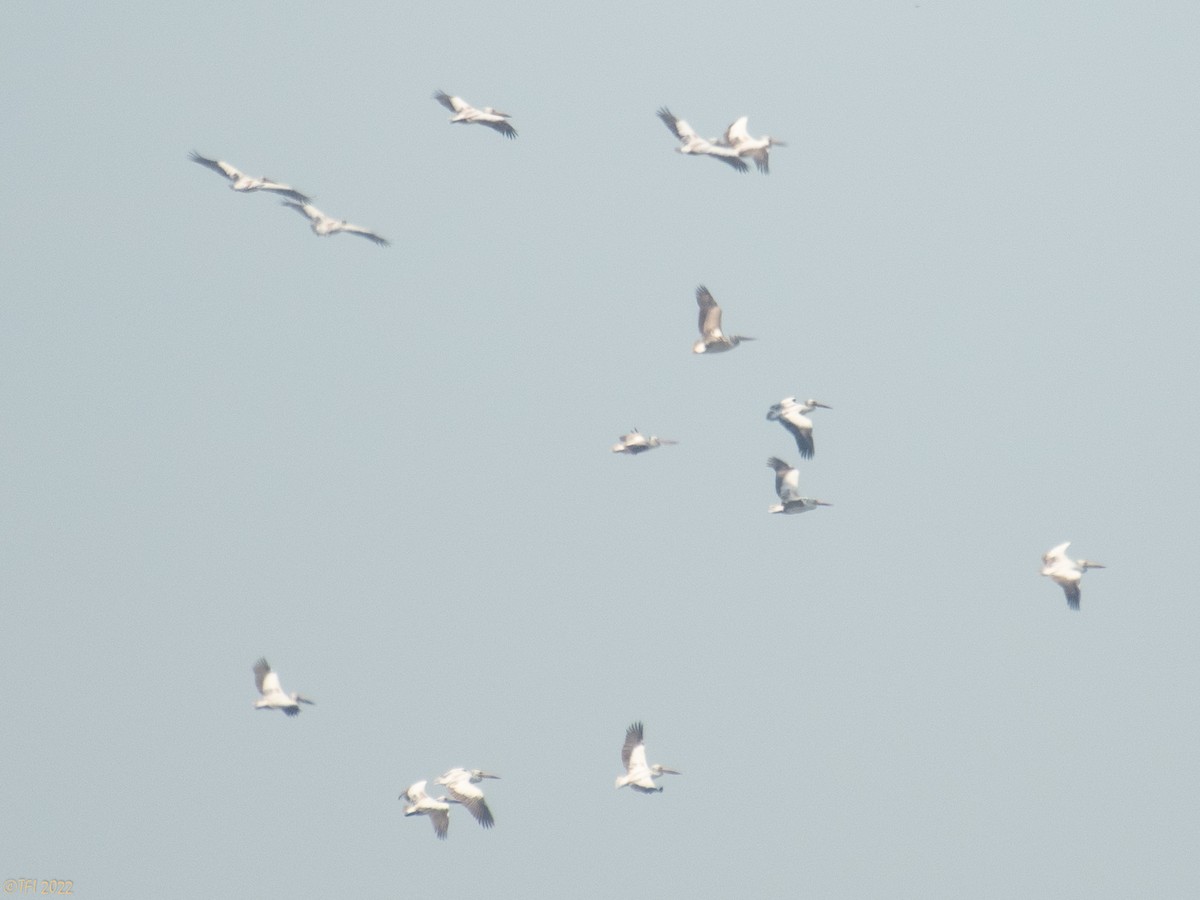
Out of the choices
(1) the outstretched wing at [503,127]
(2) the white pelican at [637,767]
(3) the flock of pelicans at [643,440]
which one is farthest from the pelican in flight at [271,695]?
(1) the outstretched wing at [503,127]

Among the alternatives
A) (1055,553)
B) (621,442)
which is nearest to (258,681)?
(621,442)

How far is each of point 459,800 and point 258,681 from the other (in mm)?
6648

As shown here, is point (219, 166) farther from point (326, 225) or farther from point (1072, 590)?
point (1072, 590)

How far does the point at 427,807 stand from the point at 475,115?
17250mm

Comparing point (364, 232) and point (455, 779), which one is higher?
point (364, 232)

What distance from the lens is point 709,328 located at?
54094 millimetres

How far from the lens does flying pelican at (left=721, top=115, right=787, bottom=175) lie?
182 ft

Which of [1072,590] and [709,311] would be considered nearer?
[709,311]

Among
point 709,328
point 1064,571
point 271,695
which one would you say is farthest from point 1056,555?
→ point 271,695

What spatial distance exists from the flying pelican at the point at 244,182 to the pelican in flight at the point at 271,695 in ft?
39.9

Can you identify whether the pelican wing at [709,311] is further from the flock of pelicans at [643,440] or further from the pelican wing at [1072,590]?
the pelican wing at [1072,590]

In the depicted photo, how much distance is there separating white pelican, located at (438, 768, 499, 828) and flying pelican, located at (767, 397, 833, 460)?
11825 mm

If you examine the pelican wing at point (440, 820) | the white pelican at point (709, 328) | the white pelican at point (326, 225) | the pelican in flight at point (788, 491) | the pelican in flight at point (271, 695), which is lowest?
the pelican wing at point (440, 820)

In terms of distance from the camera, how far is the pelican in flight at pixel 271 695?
56.0m
